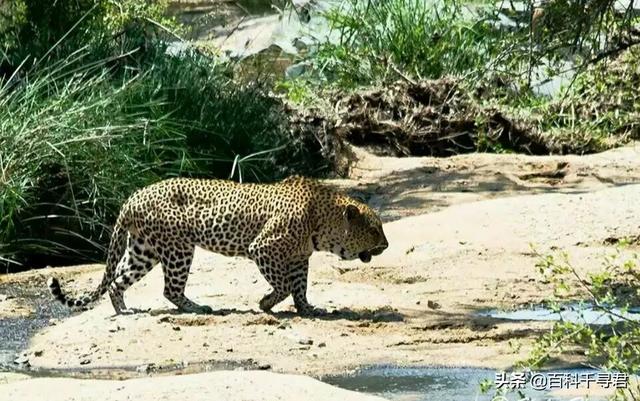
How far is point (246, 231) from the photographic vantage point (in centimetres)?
1014

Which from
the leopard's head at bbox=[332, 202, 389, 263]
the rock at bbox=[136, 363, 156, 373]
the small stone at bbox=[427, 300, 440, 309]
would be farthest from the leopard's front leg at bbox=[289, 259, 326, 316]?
the rock at bbox=[136, 363, 156, 373]

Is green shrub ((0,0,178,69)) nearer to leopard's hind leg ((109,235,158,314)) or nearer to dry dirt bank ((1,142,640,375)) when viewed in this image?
dry dirt bank ((1,142,640,375))

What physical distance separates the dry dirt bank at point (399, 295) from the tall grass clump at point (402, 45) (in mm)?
4115

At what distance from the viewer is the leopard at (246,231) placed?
1007 cm

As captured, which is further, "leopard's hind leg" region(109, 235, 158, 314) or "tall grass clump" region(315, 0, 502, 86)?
"tall grass clump" region(315, 0, 502, 86)

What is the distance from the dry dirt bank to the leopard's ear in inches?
25.6

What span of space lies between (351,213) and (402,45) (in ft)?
33.1

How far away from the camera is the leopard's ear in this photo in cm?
1016

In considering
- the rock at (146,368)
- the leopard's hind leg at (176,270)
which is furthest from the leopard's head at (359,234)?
the rock at (146,368)

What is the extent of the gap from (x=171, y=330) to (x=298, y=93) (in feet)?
33.5

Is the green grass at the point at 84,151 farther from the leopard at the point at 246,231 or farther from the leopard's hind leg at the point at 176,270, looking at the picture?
the leopard's hind leg at the point at 176,270

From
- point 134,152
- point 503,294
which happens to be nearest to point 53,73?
point 134,152

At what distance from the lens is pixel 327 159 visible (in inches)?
679

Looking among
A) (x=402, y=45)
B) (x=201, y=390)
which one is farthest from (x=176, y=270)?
(x=402, y=45)
